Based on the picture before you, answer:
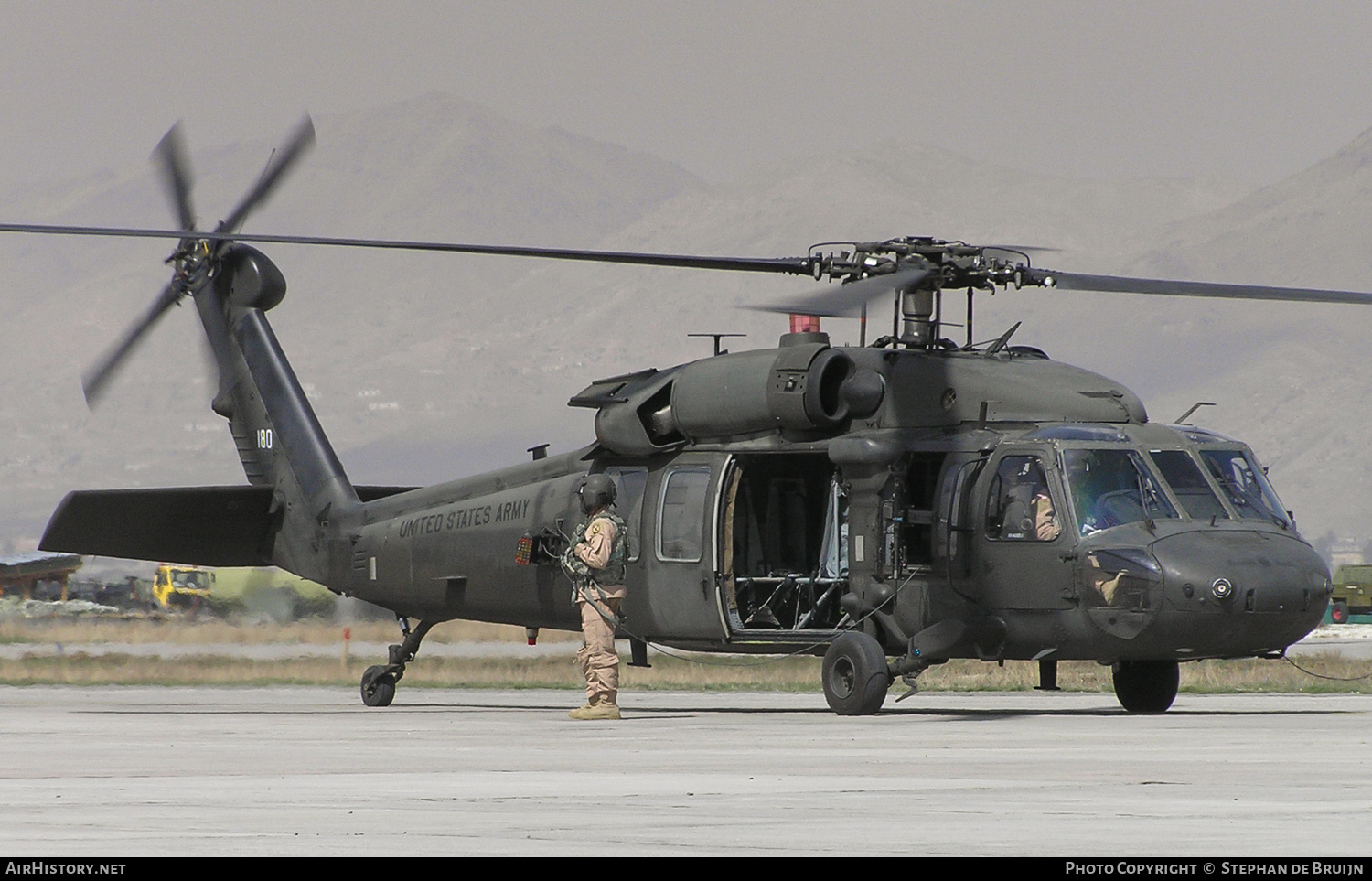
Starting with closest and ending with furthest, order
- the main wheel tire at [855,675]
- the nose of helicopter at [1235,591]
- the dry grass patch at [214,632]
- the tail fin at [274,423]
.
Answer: the nose of helicopter at [1235,591]
the main wheel tire at [855,675]
the tail fin at [274,423]
the dry grass patch at [214,632]

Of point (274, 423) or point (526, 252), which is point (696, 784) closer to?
point (526, 252)

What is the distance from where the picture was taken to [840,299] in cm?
1611

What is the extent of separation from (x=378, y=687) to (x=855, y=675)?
6.22 meters

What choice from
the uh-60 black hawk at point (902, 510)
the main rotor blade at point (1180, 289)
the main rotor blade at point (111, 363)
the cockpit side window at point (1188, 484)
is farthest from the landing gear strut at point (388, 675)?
the cockpit side window at point (1188, 484)

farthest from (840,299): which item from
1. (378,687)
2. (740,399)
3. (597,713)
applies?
(378,687)

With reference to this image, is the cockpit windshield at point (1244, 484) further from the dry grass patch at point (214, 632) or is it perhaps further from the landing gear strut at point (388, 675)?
the dry grass patch at point (214, 632)

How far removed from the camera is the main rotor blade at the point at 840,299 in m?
15.6

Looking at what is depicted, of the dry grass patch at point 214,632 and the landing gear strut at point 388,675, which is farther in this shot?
the dry grass patch at point 214,632

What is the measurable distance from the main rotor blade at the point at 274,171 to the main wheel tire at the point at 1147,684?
32.0 ft

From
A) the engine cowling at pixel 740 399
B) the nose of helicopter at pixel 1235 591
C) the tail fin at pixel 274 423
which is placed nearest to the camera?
the nose of helicopter at pixel 1235 591
